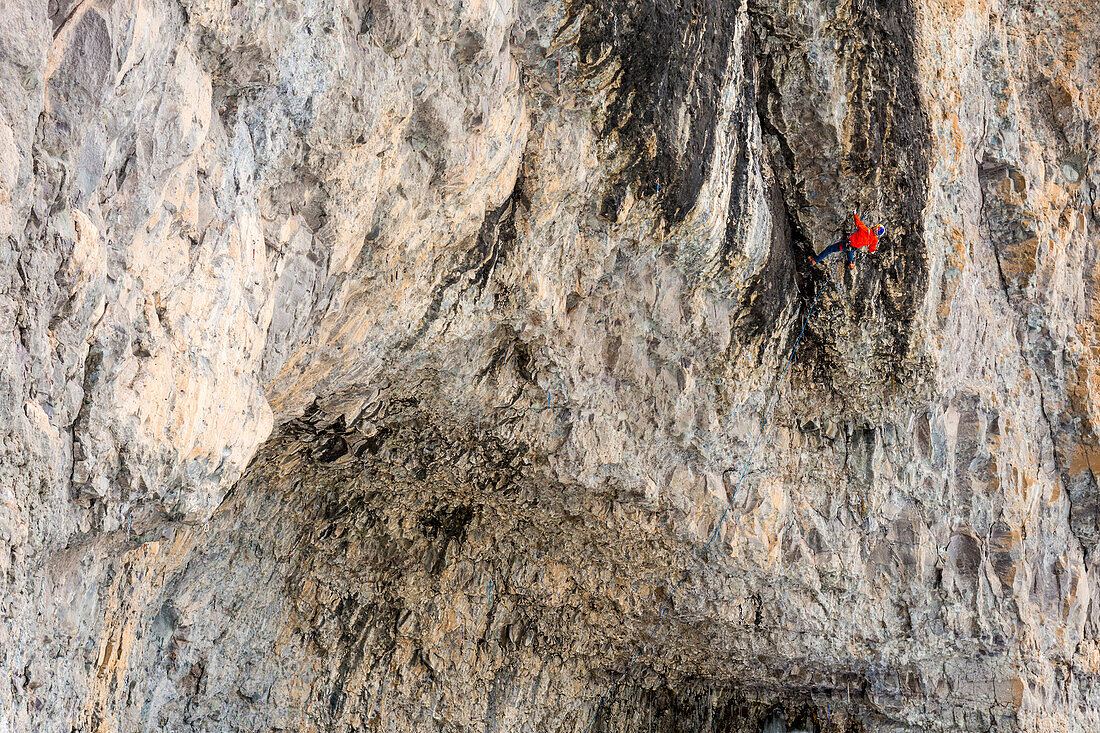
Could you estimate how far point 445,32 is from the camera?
8.80 ft

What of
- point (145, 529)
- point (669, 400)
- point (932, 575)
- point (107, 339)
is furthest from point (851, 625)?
point (107, 339)

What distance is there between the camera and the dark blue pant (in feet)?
14.1

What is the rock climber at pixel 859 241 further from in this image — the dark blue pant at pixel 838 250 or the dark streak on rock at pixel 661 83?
the dark streak on rock at pixel 661 83

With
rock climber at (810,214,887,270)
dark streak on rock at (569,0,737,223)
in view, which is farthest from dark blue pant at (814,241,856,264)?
dark streak on rock at (569,0,737,223)

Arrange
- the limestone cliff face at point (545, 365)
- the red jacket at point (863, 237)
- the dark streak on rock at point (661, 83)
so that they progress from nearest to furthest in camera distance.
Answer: the limestone cliff face at point (545, 365) → the dark streak on rock at point (661, 83) → the red jacket at point (863, 237)

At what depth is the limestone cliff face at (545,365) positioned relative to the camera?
6.81ft

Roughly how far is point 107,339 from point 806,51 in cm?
321

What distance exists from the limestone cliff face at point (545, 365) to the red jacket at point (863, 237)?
0.27ft

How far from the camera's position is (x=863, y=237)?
418 cm

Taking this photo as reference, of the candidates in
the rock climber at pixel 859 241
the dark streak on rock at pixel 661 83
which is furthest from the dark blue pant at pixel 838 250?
the dark streak on rock at pixel 661 83

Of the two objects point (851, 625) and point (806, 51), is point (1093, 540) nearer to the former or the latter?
point (851, 625)

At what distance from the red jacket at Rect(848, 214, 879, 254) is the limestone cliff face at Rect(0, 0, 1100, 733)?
0.27 feet

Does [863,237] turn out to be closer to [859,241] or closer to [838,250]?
[859,241]

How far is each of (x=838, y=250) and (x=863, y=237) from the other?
0.56ft
